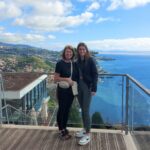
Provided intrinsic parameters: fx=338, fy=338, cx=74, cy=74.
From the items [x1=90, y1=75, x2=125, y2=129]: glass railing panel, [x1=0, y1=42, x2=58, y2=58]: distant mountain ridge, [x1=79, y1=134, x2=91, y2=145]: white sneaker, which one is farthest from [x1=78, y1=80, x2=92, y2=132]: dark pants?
[x1=0, y1=42, x2=58, y2=58]: distant mountain ridge

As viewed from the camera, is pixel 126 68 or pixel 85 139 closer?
pixel 85 139

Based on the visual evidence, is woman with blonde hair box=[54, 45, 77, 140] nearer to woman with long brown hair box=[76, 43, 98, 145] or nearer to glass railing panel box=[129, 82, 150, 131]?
woman with long brown hair box=[76, 43, 98, 145]

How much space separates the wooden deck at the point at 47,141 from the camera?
4.90m

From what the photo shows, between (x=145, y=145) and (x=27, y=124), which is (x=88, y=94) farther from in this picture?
(x=27, y=124)

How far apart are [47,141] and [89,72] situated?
4.09ft

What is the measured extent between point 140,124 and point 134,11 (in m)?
18.9

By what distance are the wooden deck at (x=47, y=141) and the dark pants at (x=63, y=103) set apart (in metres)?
0.27

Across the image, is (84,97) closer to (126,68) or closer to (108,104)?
(108,104)

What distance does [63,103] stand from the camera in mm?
5176

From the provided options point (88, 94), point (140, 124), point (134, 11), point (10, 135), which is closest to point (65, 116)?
point (88, 94)

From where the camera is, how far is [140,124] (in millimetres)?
4441

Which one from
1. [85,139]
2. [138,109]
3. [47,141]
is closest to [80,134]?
[85,139]

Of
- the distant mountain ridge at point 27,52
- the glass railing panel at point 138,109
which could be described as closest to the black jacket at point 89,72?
the glass railing panel at point 138,109

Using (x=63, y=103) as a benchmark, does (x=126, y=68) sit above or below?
below
